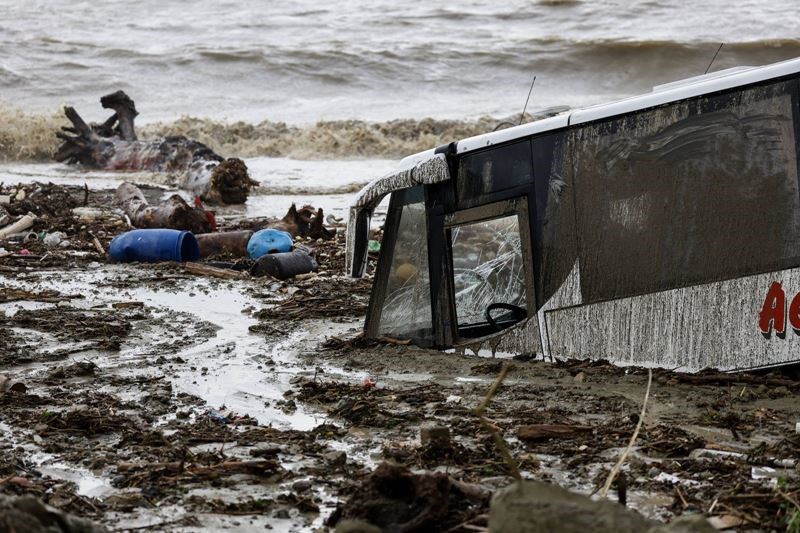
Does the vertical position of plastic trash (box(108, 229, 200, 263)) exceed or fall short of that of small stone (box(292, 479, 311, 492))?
it exceeds it

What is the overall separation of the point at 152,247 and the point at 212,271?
1.23 metres

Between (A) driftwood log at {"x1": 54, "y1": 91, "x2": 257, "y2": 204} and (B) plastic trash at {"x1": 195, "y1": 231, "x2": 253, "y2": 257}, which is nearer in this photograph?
(B) plastic trash at {"x1": 195, "y1": 231, "x2": 253, "y2": 257}

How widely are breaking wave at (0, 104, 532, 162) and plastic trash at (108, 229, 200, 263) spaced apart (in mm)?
12834

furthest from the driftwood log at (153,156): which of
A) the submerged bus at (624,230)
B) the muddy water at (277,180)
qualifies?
the submerged bus at (624,230)

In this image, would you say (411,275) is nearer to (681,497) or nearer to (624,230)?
(624,230)

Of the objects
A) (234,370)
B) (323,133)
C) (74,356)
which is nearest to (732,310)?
(234,370)

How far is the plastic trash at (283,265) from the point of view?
36.6ft

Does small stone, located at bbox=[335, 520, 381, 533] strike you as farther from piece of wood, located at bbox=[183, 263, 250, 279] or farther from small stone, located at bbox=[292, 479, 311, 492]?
piece of wood, located at bbox=[183, 263, 250, 279]

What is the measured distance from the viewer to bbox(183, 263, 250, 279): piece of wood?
36.4ft

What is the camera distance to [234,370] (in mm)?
7379

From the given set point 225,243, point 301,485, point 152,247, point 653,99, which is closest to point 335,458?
point 301,485

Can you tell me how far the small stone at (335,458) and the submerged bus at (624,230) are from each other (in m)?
2.18

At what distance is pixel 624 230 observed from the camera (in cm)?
645

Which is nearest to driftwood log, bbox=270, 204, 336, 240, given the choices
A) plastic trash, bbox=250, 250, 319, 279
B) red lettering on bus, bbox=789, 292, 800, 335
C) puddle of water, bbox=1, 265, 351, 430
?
plastic trash, bbox=250, 250, 319, 279
